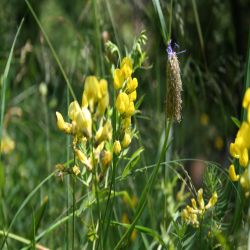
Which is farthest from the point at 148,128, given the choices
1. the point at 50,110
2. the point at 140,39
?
the point at 140,39

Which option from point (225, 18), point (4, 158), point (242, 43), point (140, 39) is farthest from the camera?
point (225, 18)

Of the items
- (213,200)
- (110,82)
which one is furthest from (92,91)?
(110,82)

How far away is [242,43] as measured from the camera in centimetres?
399

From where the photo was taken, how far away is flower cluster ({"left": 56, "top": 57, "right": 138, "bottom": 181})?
46.2 inches

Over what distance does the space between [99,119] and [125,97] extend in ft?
0.33

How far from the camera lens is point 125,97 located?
4.28ft

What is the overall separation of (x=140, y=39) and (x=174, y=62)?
279mm

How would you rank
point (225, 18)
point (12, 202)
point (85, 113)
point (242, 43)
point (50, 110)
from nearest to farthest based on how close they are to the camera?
point (85, 113), point (12, 202), point (50, 110), point (242, 43), point (225, 18)

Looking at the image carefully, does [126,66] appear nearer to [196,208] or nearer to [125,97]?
[125,97]

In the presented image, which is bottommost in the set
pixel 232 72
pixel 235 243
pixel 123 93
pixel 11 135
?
pixel 11 135

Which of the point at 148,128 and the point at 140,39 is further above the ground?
the point at 140,39

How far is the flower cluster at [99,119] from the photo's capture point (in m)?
1.17

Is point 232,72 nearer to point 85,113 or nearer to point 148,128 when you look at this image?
point 148,128

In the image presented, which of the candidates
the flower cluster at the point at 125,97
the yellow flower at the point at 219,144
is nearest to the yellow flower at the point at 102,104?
the flower cluster at the point at 125,97
